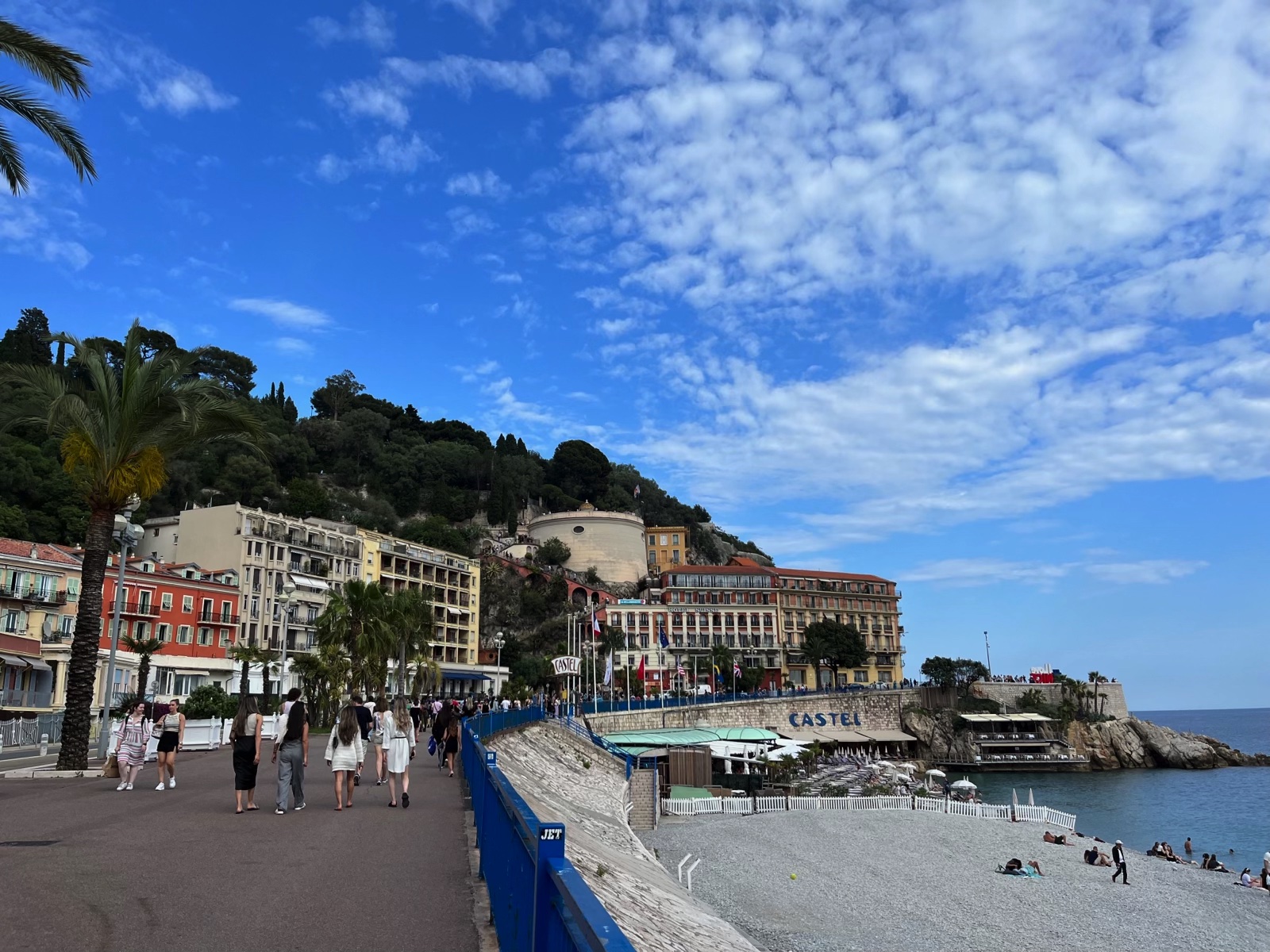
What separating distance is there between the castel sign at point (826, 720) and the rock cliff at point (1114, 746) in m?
5.58

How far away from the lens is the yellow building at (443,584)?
81.4m

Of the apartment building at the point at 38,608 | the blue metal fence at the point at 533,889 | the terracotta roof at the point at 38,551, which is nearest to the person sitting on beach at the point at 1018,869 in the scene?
the blue metal fence at the point at 533,889

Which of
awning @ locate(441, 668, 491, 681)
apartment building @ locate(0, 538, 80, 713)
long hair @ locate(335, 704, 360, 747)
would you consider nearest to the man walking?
long hair @ locate(335, 704, 360, 747)

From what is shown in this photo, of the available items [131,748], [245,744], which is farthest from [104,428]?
[245,744]

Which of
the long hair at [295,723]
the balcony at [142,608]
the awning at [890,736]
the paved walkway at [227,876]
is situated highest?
the balcony at [142,608]

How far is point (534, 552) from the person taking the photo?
108000 mm

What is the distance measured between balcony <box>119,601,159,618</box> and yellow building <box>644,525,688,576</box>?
7191 cm

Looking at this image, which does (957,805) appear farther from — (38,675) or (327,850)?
(38,675)

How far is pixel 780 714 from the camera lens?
76.8m

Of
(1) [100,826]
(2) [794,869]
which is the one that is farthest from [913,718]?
(1) [100,826]

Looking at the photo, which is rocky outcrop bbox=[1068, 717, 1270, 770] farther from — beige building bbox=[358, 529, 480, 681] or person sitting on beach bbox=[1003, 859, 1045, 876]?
person sitting on beach bbox=[1003, 859, 1045, 876]

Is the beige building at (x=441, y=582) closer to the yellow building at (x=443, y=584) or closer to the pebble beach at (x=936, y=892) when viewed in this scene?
the yellow building at (x=443, y=584)

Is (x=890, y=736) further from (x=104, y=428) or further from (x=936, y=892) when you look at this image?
(x=104, y=428)

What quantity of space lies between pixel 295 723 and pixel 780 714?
6847 centimetres
